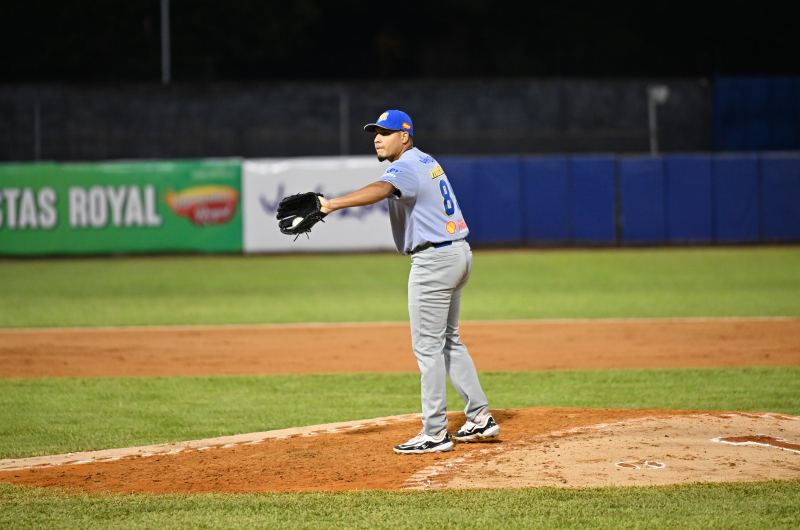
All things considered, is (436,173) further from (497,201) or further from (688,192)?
(688,192)

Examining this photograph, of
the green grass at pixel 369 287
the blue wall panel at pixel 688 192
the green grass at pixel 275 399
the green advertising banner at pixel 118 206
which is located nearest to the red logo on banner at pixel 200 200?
the green advertising banner at pixel 118 206

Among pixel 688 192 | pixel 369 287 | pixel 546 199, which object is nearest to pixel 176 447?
pixel 369 287

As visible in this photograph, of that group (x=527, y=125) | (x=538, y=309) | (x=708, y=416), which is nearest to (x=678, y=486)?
(x=708, y=416)

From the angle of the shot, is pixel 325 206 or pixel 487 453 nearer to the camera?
pixel 325 206

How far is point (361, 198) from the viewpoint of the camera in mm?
4648

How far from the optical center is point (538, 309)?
13.1 meters

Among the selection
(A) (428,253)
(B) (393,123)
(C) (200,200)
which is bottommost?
(A) (428,253)

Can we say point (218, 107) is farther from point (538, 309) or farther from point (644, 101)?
point (538, 309)

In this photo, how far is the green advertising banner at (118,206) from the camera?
23172 millimetres

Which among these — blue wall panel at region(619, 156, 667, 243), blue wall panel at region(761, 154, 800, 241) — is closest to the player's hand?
blue wall panel at region(619, 156, 667, 243)

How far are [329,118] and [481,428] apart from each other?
25639 mm

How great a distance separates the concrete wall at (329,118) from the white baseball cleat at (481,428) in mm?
24006

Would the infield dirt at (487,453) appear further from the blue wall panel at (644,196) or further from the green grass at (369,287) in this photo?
the blue wall panel at (644,196)

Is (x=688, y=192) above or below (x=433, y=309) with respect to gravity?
above
